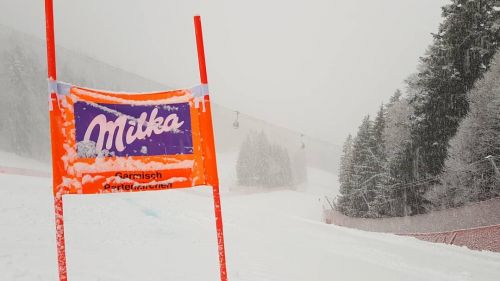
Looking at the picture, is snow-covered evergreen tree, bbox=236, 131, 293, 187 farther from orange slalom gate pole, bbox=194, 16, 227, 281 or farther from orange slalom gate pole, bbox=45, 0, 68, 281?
orange slalom gate pole, bbox=45, 0, 68, 281

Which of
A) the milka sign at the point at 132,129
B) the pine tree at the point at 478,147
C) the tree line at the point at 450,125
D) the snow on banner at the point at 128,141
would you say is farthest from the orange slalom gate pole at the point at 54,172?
the pine tree at the point at 478,147

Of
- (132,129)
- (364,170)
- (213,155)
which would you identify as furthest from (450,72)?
(132,129)

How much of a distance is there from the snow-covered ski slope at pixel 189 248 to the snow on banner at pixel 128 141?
349 cm

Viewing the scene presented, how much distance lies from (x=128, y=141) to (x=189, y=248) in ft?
24.9

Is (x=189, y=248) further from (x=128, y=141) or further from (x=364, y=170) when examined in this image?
(x=364, y=170)

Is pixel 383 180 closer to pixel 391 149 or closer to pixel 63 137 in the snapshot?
pixel 391 149

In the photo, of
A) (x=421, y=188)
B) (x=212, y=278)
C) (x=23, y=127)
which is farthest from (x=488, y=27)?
(x=23, y=127)

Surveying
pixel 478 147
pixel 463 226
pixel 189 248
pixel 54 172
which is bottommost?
pixel 463 226

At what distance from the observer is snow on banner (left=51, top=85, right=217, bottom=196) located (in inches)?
175

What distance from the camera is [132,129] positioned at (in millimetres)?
4672

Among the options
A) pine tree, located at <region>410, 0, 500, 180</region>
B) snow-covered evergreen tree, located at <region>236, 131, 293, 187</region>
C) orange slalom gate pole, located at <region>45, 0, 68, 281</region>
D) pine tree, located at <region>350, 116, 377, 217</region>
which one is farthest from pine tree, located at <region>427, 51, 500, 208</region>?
snow-covered evergreen tree, located at <region>236, 131, 293, 187</region>

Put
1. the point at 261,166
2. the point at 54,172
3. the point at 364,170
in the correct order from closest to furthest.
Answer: the point at 54,172, the point at 364,170, the point at 261,166

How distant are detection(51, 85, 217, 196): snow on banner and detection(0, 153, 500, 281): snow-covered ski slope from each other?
3490 millimetres

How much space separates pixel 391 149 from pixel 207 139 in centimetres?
2900
